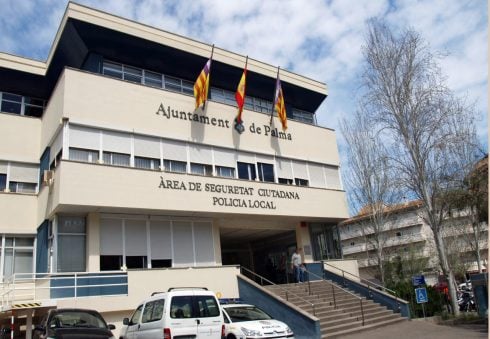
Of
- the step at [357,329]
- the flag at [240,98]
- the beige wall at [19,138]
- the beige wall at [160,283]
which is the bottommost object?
the step at [357,329]

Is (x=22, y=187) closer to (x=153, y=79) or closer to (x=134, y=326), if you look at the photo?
(x=153, y=79)

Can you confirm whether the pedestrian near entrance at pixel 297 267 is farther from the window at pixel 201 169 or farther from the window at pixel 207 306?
the window at pixel 207 306

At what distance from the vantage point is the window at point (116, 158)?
61.1ft

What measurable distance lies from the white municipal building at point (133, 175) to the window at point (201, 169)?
7 centimetres

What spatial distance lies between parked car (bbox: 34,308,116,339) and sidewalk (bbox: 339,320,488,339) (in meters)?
9.14

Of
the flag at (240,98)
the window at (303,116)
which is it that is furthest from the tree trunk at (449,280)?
the window at (303,116)

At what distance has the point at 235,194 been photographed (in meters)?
21.2

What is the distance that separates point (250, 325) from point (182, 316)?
9.02 ft

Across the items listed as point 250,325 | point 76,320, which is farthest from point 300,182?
point 76,320

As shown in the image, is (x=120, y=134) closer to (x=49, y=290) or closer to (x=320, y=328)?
(x=49, y=290)

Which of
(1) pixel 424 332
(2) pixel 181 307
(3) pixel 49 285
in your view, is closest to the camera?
(2) pixel 181 307

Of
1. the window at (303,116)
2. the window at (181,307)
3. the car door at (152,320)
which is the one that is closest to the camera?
the car door at (152,320)

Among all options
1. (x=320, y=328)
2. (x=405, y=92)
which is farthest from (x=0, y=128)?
(x=405, y=92)

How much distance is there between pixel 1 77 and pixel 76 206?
29.7 ft
